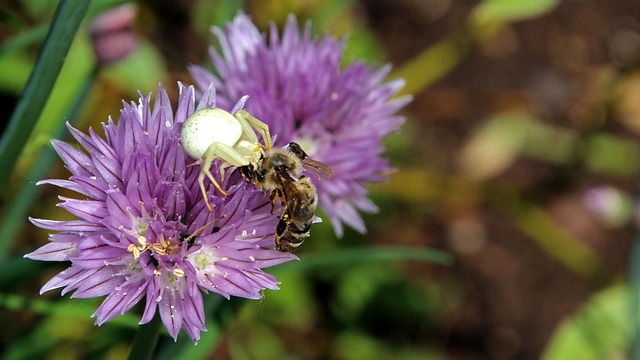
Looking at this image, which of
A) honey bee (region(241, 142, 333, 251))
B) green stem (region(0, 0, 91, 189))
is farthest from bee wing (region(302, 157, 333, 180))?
green stem (region(0, 0, 91, 189))

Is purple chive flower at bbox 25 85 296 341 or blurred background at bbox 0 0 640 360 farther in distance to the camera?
blurred background at bbox 0 0 640 360

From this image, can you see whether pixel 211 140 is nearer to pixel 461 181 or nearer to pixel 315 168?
pixel 315 168

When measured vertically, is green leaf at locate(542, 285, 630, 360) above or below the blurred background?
below

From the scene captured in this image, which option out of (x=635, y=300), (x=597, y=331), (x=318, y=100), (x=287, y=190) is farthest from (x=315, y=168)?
(x=597, y=331)

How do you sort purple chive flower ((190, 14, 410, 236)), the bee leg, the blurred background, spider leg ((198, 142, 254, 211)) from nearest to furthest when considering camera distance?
spider leg ((198, 142, 254, 211)) < the bee leg < purple chive flower ((190, 14, 410, 236)) < the blurred background

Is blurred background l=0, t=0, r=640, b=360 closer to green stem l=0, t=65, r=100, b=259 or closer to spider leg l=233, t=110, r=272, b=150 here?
green stem l=0, t=65, r=100, b=259

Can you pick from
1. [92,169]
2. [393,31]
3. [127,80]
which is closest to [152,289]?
[92,169]

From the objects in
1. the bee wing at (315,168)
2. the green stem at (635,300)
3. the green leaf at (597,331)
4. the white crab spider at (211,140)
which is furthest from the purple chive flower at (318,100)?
the green leaf at (597,331)
